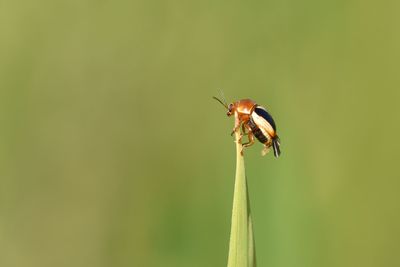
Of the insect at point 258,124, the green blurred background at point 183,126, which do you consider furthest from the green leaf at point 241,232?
the green blurred background at point 183,126

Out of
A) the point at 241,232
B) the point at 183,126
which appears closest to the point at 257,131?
the point at 241,232

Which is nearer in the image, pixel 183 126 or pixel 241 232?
pixel 241 232

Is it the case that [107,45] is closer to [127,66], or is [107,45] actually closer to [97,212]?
[127,66]

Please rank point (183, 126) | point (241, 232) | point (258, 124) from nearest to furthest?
point (241, 232) < point (258, 124) < point (183, 126)

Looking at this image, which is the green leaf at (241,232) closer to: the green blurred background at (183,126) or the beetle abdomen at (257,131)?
the beetle abdomen at (257,131)

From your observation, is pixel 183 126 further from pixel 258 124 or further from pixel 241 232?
pixel 241 232

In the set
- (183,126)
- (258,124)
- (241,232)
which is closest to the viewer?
(241,232)

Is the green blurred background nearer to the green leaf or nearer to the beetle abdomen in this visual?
the beetle abdomen
